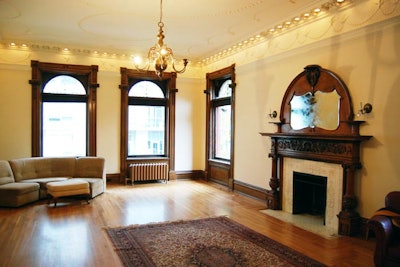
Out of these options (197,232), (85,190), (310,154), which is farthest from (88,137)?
(310,154)

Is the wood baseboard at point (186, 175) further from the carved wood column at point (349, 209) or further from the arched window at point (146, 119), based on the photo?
the carved wood column at point (349, 209)

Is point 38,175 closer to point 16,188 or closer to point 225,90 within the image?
point 16,188

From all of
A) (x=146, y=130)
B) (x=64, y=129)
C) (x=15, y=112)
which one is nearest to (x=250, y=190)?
(x=146, y=130)

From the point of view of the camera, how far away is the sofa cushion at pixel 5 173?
5.89 m

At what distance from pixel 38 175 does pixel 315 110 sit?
5687 millimetres

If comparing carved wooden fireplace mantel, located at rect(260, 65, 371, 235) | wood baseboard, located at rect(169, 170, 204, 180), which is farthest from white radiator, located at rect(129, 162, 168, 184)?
carved wooden fireplace mantel, located at rect(260, 65, 371, 235)

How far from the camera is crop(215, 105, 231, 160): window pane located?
783cm

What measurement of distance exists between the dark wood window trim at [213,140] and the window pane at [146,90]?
135 centimetres

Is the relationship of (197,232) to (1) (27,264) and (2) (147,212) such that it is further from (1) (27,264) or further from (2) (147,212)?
(1) (27,264)

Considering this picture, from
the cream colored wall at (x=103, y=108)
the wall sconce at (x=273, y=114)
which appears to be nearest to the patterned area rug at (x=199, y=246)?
the wall sconce at (x=273, y=114)

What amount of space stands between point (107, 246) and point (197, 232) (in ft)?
4.07

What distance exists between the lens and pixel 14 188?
5523 mm

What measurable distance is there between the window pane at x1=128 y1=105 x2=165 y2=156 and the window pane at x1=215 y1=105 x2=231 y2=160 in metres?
1.54

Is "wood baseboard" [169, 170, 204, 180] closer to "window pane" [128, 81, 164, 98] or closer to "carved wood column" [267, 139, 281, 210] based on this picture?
"window pane" [128, 81, 164, 98]
